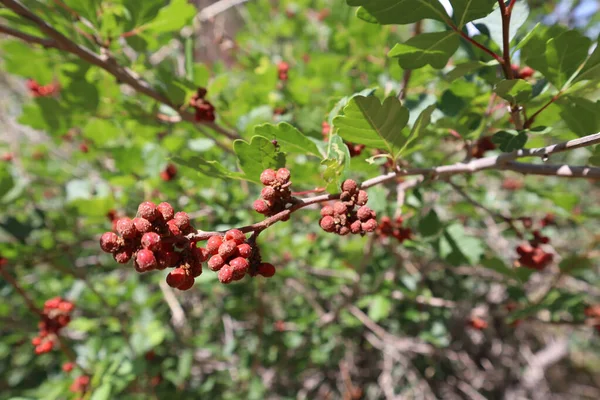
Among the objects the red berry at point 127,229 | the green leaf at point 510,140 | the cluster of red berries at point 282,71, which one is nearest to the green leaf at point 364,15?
the green leaf at point 510,140

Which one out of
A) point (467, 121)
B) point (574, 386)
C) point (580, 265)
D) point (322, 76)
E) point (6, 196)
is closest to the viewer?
point (467, 121)

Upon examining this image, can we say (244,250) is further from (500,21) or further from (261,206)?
(500,21)

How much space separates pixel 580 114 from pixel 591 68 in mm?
169

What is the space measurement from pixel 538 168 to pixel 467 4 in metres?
0.50

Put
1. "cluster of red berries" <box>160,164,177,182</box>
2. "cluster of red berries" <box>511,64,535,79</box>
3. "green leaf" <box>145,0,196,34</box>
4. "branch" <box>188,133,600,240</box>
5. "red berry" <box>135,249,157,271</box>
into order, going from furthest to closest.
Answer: "cluster of red berries" <box>160,164,177,182</box>, "green leaf" <box>145,0,196,34</box>, "cluster of red berries" <box>511,64,535,79</box>, "branch" <box>188,133,600,240</box>, "red berry" <box>135,249,157,271</box>

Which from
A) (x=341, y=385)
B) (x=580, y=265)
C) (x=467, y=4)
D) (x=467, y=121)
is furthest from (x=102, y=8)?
(x=341, y=385)

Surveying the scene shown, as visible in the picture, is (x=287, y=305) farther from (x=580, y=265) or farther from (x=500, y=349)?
(x=580, y=265)

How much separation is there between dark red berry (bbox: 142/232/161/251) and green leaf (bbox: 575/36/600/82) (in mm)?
1169

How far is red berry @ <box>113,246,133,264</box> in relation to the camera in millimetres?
854

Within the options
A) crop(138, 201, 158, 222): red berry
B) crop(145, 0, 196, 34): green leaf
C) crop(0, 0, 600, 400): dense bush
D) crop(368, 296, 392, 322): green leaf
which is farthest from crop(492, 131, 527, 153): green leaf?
crop(368, 296, 392, 322): green leaf

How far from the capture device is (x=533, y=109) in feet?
4.38

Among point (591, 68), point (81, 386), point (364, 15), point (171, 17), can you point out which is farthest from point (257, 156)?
point (81, 386)

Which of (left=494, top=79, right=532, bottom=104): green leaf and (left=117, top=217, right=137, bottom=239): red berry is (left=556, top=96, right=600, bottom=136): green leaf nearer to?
(left=494, top=79, right=532, bottom=104): green leaf

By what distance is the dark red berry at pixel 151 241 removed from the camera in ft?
2.68
